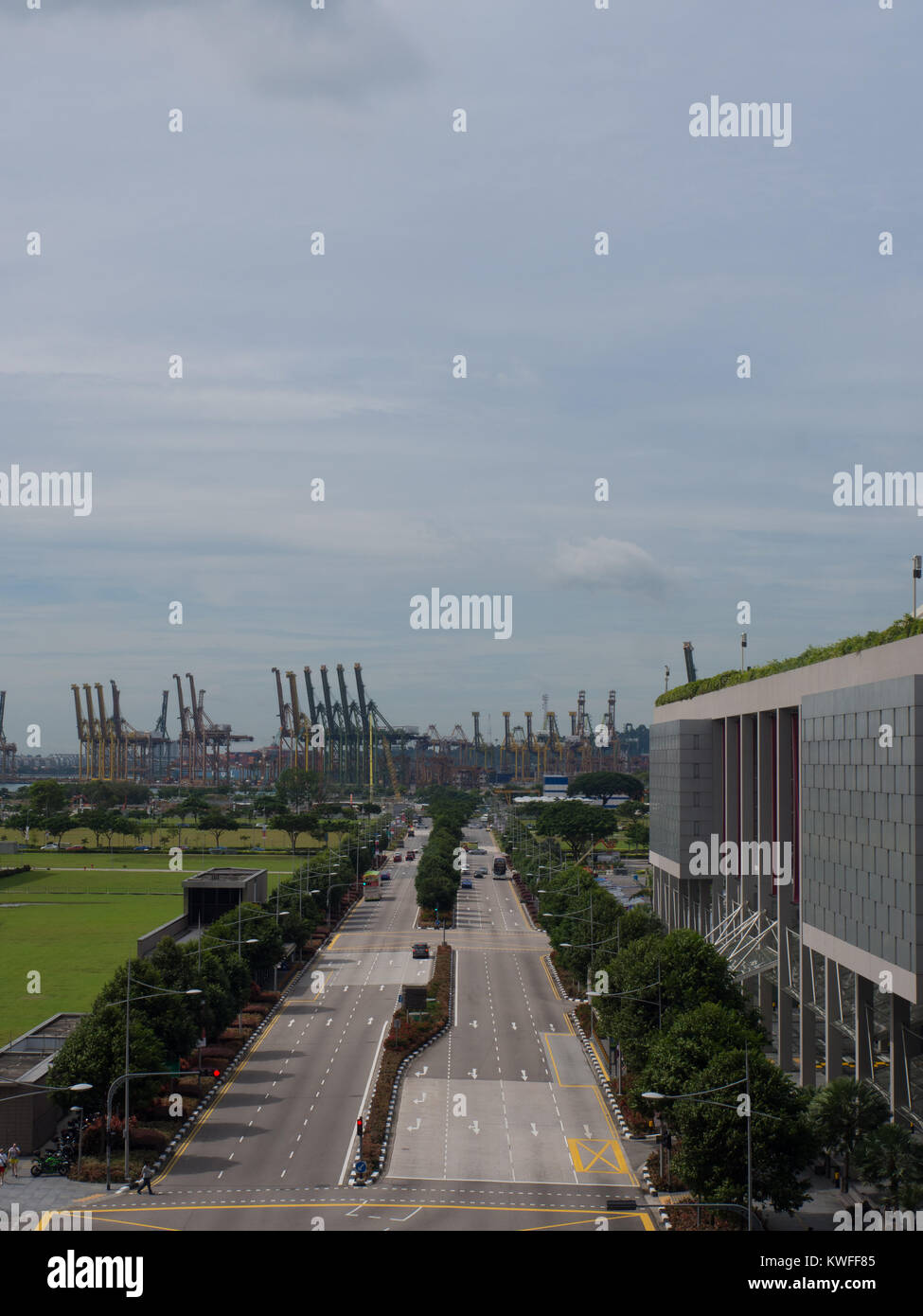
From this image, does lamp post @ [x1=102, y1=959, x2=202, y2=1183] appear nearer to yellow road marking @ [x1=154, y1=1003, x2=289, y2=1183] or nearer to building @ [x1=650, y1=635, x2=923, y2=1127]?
yellow road marking @ [x1=154, y1=1003, x2=289, y2=1183]

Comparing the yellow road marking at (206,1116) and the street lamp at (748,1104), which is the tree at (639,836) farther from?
the street lamp at (748,1104)

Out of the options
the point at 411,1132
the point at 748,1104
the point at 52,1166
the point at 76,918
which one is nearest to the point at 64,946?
the point at 76,918

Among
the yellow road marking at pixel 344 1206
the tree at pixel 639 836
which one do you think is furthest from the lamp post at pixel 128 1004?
the tree at pixel 639 836

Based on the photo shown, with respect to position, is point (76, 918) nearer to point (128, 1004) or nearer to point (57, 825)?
point (128, 1004)

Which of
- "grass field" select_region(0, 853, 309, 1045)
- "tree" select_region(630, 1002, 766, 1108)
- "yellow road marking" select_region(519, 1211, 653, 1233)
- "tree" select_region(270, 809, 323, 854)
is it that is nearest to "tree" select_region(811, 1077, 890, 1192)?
"tree" select_region(630, 1002, 766, 1108)

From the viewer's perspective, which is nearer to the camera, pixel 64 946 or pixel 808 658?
pixel 808 658

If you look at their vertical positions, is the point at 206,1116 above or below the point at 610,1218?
below

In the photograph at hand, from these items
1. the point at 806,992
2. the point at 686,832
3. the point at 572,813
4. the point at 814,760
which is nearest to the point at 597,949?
the point at 686,832

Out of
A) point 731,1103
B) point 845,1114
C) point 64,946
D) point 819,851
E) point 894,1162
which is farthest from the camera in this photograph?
point 64,946
